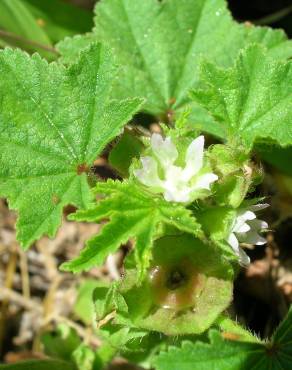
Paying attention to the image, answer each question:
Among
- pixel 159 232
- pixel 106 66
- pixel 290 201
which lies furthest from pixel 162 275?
pixel 290 201

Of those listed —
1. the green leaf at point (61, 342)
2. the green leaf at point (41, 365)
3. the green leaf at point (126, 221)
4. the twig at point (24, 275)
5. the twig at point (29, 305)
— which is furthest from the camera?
the twig at point (24, 275)

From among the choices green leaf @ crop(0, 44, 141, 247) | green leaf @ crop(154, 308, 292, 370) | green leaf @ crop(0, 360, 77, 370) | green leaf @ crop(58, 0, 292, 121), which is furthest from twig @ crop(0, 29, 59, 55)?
green leaf @ crop(154, 308, 292, 370)

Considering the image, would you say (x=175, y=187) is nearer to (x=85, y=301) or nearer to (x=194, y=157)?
(x=194, y=157)

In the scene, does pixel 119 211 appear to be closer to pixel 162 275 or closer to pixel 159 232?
pixel 159 232

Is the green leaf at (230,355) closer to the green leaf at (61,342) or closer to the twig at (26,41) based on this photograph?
the green leaf at (61,342)

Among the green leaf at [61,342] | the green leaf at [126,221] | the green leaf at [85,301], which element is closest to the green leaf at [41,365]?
the green leaf at [61,342]

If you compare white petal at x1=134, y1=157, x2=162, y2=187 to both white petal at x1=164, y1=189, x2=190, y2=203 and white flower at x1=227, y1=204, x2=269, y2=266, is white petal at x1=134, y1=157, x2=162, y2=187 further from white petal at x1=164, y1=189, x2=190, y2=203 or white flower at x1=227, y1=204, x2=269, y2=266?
white flower at x1=227, y1=204, x2=269, y2=266
